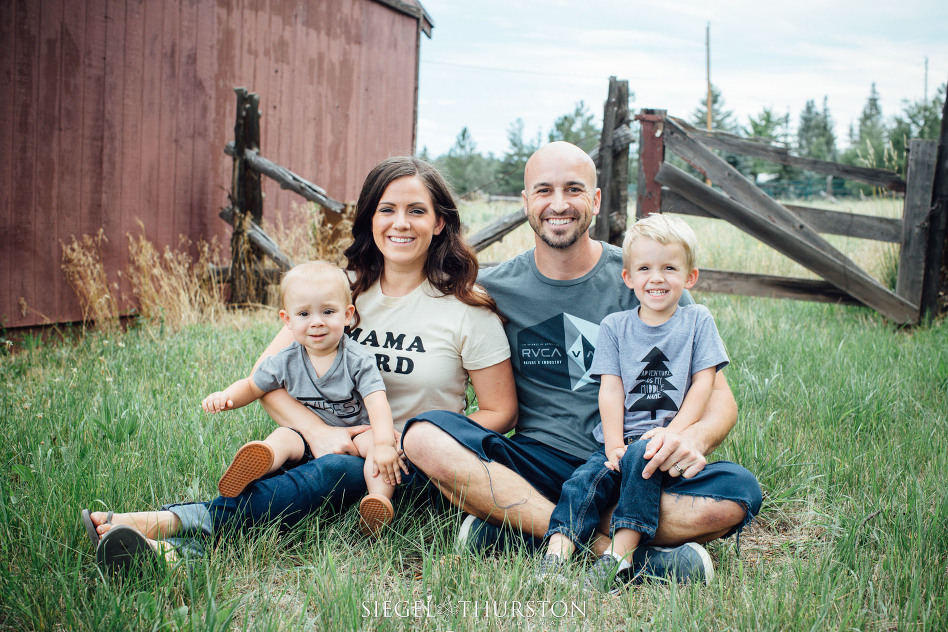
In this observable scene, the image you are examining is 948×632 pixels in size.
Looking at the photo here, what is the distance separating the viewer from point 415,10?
9508 millimetres

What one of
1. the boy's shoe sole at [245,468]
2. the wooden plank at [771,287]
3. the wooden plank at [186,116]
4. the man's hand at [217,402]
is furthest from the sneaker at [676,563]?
the wooden plank at [186,116]

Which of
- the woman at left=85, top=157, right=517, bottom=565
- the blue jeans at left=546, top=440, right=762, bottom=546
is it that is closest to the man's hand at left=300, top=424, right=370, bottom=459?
the woman at left=85, top=157, right=517, bottom=565

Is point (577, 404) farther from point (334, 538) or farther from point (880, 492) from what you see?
point (880, 492)

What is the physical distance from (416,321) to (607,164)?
314 cm

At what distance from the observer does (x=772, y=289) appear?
233 inches

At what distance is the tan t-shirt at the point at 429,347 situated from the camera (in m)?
2.60

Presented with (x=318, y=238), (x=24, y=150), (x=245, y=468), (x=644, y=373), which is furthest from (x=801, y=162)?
(x=24, y=150)

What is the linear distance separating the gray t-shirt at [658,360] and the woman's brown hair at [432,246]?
52 centimetres

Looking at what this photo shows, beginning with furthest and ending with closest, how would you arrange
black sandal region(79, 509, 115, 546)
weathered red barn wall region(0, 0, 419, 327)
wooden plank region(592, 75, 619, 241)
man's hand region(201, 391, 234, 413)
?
weathered red barn wall region(0, 0, 419, 327)
wooden plank region(592, 75, 619, 241)
man's hand region(201, 391, 234, 413)
black sandal region(79, 509, 115, 546)

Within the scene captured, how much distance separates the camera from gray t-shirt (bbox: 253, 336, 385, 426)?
2.47 m

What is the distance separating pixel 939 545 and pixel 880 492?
0.46 metres

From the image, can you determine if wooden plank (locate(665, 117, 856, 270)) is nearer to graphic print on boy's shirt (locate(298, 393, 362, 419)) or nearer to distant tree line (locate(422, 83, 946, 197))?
graphic print on boy's shirt (locate(298, 393, 362, 419))

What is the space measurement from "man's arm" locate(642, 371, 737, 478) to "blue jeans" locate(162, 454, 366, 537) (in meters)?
1.03

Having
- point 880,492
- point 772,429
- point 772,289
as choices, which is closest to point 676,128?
point 772,289
